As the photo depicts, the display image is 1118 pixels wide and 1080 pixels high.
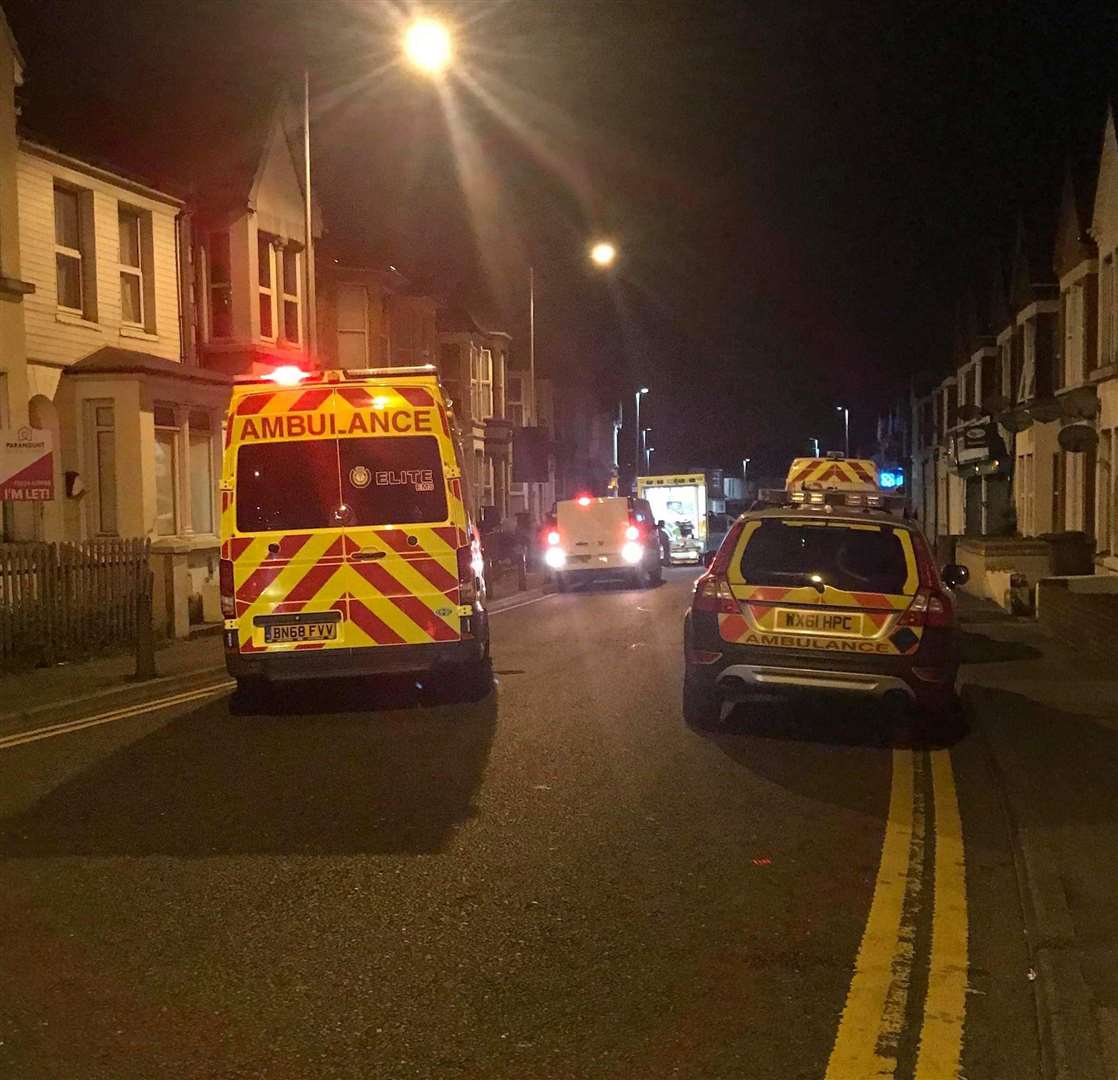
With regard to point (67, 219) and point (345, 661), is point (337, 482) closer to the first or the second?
point (345, 661)

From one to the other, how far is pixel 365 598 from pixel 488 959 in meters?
5.48

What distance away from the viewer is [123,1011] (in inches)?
172

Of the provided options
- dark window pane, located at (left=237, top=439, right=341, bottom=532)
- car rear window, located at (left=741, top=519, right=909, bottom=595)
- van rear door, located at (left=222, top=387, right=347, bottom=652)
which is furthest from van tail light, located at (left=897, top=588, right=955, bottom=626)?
dark window pane, located at (left=237, top=439, right=341, bottom=532)

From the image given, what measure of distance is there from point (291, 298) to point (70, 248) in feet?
17.5

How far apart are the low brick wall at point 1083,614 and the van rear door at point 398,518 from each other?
6.59m

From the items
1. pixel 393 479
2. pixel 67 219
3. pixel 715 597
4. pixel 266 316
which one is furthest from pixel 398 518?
pixel 266 316

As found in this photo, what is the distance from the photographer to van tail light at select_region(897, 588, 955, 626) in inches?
341

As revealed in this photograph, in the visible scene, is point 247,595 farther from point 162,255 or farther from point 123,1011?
point 162,255

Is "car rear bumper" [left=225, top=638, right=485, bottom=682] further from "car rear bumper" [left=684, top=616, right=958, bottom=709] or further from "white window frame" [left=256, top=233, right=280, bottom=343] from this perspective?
"white window frame" [left=256, top=233, right=280, bottom=343]

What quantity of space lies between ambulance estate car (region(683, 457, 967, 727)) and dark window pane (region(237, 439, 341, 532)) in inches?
122

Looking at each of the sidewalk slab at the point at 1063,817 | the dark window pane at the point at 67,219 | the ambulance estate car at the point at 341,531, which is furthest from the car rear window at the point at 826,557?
the dark window pane at the point at 67,219

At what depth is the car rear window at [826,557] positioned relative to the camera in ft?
29.0

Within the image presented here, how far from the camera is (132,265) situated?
19344mm

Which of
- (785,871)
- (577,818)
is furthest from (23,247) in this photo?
(785,871)
